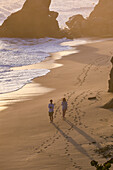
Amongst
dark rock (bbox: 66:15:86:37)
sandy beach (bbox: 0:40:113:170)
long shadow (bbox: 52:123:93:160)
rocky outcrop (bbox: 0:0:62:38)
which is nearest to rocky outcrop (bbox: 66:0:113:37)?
dark rock (bbox: 66:15:86:37)

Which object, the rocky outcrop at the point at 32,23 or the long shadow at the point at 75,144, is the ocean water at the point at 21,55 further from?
the long shadow at the point at 75,144

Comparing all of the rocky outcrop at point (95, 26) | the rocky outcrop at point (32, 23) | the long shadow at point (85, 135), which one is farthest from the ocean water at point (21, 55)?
the rocky outcrop at point (95, 26)

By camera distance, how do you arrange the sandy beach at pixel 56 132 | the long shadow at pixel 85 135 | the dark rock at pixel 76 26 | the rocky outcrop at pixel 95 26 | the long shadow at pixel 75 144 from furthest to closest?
the rocky outcrop at pixel 95 26, the dark rock at pixel 76 26, the long shadow at pixel 85 135, the long shadow at pixel 75 144, the sandy beach at pixel 56 132

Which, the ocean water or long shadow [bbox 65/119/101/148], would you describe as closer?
long shadow [bbox 65/119/101/148]

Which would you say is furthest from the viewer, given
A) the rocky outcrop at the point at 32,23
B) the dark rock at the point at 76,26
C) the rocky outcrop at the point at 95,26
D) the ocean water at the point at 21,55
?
the rocky outcrop at the point at 95,26

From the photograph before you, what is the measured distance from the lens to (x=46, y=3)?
71.3 metres

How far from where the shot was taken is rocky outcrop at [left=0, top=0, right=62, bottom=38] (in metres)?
66.4

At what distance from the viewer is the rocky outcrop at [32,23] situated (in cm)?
6644

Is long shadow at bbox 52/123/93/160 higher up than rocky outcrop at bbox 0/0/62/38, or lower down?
lower down

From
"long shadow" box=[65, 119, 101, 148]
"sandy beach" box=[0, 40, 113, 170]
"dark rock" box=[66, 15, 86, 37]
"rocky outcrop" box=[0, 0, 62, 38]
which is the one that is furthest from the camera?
"dark rock" box=[66, 15, 86, 37]

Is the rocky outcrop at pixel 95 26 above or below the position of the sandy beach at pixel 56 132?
above

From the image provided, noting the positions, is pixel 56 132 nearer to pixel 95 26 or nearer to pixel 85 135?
pixel 85 135

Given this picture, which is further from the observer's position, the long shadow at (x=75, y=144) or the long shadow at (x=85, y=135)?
the long shadow at (x=85, y=135)

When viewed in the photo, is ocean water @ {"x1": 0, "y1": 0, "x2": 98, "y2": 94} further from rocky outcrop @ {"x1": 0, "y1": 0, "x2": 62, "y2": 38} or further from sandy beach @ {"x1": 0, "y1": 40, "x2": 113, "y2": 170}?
sandy beach @ {"x1": 0, "y1": 40, "x2": 113, "y2": 170}
